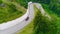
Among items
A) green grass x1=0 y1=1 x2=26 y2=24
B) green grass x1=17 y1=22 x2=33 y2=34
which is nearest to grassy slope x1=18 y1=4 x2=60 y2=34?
green grass x1=17 y1=22 x2=33 y2=34

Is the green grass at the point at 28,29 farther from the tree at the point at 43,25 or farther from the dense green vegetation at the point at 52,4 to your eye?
the dense green vegetation at the point at 52,4

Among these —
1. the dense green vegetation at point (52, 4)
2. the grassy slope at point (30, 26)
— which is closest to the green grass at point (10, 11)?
the dense green vegetation at point (52, 4)

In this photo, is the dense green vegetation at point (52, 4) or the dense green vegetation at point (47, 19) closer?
the dense green vegetation at point (47, 19)

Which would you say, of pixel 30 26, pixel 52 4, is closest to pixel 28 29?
pixel 30 26

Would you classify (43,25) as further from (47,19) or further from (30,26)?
(30,26)

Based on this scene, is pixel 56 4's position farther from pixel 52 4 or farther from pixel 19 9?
pixel 19 9

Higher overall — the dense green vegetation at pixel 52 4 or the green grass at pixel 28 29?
the dense green vegetation at pixel 52 4

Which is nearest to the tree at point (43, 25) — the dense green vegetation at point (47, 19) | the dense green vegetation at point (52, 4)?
the dense green vegetation at point (47, 19)

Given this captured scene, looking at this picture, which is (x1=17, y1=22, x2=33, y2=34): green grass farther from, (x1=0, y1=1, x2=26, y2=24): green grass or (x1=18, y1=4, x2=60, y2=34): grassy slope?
(x1=0, y1=1, x2=26, y2=24): green grass
